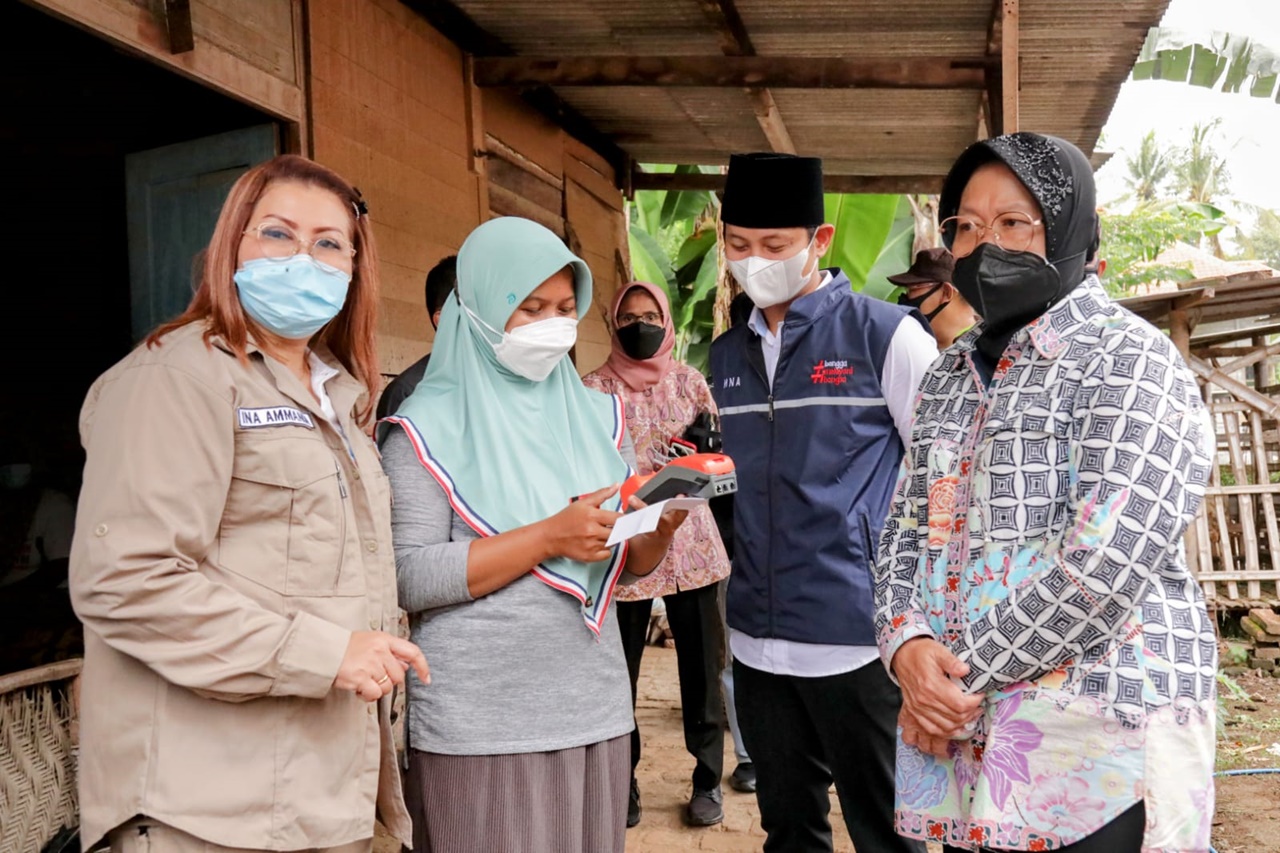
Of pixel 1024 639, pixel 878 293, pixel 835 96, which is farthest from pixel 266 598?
pixel 878 293

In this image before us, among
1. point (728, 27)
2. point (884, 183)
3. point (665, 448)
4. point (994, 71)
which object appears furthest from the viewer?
point (884, 183)

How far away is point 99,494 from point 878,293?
28.1 ft

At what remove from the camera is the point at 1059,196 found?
1834 mm

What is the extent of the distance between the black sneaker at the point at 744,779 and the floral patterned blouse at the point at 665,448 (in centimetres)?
103

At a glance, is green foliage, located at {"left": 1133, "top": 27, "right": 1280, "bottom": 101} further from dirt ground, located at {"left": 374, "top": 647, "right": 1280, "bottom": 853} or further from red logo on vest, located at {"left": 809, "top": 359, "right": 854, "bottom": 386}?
red logo on vest, located at {"left": 809, "top": 359, "right": 854, "bottom": 386}

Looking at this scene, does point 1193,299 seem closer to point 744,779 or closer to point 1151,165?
point 744,779

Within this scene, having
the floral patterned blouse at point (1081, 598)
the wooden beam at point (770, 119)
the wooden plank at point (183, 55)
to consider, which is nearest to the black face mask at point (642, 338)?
the wooden beam at point (770, 119)

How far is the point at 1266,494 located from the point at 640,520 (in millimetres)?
9962

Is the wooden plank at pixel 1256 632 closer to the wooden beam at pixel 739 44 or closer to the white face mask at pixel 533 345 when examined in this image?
the wooden beam at pixel 739 44

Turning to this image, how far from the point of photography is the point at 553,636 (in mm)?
2027

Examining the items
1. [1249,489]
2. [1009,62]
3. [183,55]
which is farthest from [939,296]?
[1249,489]

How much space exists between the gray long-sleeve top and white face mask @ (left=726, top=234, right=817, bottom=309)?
1083 mm

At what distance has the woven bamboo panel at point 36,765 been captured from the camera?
294cm

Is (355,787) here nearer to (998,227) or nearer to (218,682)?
(218,682)
